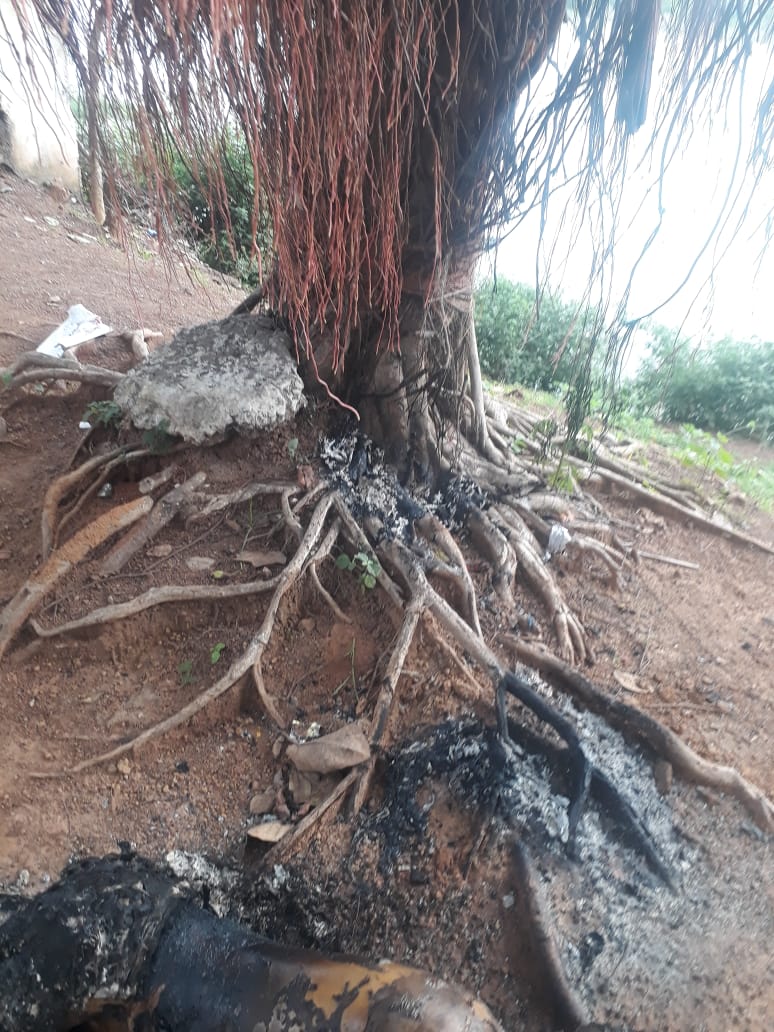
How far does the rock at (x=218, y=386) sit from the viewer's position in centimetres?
293

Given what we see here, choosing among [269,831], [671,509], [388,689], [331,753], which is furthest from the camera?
[671,509]

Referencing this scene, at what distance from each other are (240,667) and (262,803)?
0.50 meters

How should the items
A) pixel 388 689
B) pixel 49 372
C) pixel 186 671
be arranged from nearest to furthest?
pixel 388 689 < pixel 186 671 < pixel 49 372

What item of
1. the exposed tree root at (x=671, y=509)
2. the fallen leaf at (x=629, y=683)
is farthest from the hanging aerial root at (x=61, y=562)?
the exposed tree root at (x=671, y=509)

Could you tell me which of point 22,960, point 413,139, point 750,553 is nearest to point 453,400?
point 413,139

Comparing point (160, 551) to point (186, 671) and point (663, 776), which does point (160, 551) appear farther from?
point (663, 776)

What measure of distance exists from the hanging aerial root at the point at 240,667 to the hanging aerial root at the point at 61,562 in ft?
0.22

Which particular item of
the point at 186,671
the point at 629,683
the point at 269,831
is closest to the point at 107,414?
the point at 186,671

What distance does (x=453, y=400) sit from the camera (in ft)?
10.7

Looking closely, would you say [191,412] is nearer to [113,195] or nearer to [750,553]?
[113,195]

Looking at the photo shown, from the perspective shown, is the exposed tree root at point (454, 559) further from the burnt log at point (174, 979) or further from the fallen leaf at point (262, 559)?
the burnt log at point (174, 979)

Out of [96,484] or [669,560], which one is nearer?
[96,484]

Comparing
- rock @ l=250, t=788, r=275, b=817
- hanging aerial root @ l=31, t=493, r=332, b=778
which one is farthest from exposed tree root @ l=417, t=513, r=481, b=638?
rock @ l=250, t=788, r=275, b=817

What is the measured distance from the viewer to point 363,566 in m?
2.86
